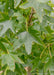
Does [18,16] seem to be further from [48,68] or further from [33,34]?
[48,68]

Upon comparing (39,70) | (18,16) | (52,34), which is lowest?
→ (39,70)

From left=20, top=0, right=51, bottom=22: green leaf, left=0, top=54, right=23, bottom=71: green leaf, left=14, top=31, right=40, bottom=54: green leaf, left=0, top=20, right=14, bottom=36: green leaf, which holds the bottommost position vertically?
left=0, top=54, right=23, bottom=71: green leaf

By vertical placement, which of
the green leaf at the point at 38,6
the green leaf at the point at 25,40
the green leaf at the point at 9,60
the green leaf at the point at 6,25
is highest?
the green leaf at the point at 38,6

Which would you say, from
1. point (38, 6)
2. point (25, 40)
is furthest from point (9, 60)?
point (38, 6)

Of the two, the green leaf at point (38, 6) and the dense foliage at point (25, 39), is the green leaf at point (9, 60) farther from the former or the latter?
the green leaf at point (38, 6)

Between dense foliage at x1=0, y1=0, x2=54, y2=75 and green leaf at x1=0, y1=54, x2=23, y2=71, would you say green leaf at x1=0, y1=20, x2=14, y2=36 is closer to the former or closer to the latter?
dense foliage at x1=0, y1=0, x2=54, y2=75

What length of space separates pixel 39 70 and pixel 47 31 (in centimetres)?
18

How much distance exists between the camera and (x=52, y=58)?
0.62 m

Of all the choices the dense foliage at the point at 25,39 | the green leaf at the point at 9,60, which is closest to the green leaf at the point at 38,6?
the dense foliage at the point at 25,39

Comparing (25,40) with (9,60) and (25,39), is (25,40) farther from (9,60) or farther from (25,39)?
(9,60)

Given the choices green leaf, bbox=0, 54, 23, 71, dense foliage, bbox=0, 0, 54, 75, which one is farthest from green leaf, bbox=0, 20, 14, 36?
green leaf, bbox=0, 54, 23, 71

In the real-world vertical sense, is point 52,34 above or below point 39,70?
above

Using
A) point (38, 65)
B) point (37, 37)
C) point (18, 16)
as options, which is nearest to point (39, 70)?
point (38, 65)

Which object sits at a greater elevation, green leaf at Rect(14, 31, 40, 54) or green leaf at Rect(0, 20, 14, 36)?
green leaf at Rect(0, 20, 14, 36)
